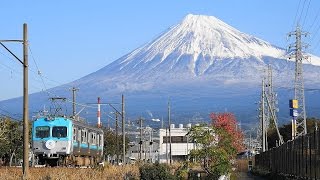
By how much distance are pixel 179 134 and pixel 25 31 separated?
317 feet

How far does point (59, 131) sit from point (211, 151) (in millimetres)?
8914

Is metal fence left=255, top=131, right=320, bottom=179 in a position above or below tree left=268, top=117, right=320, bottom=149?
below

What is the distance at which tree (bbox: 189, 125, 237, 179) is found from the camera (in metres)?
33.7

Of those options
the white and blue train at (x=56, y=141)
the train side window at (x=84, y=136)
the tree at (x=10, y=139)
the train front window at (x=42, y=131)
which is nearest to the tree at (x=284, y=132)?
the tree at (x=10, y=139)

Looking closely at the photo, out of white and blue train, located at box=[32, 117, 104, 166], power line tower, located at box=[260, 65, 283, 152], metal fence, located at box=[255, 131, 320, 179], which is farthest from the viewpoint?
power line tower, located at box=[260, 65, 283, 152]

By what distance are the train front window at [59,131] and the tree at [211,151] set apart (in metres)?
6.90

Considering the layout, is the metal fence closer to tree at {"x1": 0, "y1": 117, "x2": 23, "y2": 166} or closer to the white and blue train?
the white and blue train

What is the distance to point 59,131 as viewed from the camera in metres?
38.2

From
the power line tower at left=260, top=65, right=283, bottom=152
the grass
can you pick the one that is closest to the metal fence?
the grass

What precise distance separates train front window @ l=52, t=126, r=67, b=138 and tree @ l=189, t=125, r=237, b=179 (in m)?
6.90

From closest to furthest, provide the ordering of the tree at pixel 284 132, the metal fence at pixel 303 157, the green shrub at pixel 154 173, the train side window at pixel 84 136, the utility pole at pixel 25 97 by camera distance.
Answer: the metal fence at pixel 303 157, the green shrub at pixel 154 173, the utility pole at pixel 25 97, the train side window at pixel 84 136, the tree at pixel 284 132

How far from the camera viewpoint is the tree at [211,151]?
110ft

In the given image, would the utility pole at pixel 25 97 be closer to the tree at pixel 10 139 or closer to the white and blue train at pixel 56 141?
the white and blue train at pixel 56 141

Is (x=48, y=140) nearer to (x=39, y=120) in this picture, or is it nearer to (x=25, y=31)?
(x=39, y=120)
